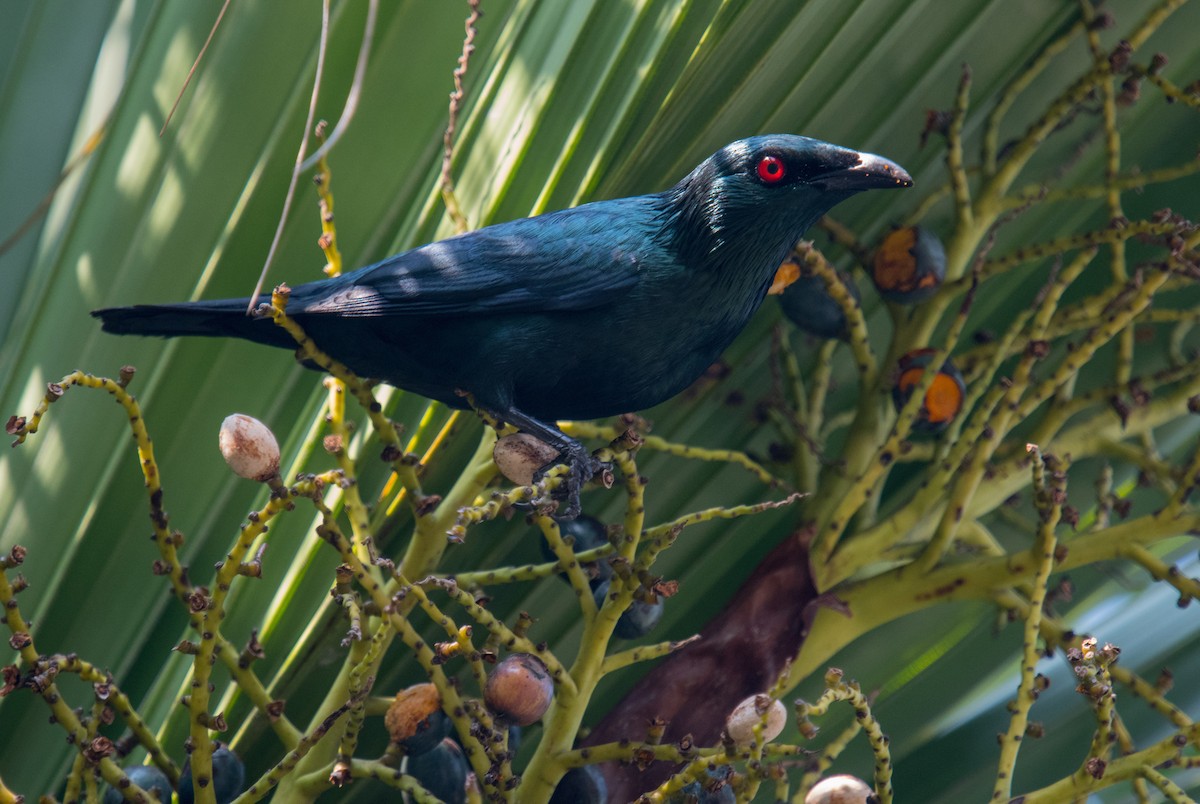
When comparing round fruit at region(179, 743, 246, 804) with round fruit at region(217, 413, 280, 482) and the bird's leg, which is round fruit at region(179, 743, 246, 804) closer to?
round fruit at region(217, 413, 280, 482)

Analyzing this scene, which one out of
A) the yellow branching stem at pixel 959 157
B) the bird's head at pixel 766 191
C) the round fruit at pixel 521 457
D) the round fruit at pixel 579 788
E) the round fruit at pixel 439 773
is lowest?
the round fruit at pixel 439 773

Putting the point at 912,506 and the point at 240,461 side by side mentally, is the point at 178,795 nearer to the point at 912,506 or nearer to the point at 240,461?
the point at 240,461

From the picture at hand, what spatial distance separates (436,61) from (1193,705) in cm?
190

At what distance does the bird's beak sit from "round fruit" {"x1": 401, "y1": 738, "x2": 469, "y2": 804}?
0.95 m

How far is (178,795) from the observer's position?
5.59ft

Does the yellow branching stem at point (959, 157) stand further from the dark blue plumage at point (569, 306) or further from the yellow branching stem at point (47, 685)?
the yellow branching stem at point (47, 685)

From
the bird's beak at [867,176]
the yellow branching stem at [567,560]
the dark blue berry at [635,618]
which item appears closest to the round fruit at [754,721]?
the yellow branching stem at [567,560]

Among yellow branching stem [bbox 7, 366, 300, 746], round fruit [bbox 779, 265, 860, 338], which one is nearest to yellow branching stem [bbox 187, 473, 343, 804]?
yellow branching stem [bbox 7, 366, 300, 746]

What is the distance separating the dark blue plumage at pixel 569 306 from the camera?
179 cm

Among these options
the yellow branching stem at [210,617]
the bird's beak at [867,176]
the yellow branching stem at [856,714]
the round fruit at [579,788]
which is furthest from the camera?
the round fruit at [579,788]

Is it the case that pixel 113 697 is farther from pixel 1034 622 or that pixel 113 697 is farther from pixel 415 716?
pixel 1034 622

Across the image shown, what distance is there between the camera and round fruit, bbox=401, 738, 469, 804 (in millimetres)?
1797

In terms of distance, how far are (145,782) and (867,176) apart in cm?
126

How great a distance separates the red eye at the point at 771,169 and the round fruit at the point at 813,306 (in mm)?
300
